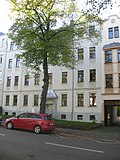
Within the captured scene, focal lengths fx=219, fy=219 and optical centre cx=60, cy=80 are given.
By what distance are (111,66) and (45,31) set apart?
1122 centimetres

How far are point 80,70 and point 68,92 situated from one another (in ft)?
12.1

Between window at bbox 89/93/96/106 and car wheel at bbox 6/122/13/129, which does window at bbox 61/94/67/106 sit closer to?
window at bbox 89/93/96/106

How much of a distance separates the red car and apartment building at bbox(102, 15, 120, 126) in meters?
12.9

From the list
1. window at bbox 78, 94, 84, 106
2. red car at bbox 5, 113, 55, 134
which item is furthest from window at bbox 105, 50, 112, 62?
red car at bbox 5, 113, 55, 134

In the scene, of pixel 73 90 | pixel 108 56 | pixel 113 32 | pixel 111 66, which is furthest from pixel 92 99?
pixel 113 32

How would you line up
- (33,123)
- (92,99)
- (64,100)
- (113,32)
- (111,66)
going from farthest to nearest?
(64,100) → (92,99) → (113,32) → (111,66) → (33,123)

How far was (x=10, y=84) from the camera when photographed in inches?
1531

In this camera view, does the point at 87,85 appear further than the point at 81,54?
No

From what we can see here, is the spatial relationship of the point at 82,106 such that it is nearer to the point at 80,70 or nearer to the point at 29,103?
the point at 80,70

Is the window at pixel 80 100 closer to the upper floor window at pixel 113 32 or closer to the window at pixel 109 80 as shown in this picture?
the window at pixel 109 80

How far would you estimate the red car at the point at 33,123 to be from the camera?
57.2ft

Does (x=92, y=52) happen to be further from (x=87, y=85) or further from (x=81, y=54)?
(x=87, y=85)

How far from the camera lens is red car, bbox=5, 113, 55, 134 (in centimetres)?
1742

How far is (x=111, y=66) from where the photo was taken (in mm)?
29141
